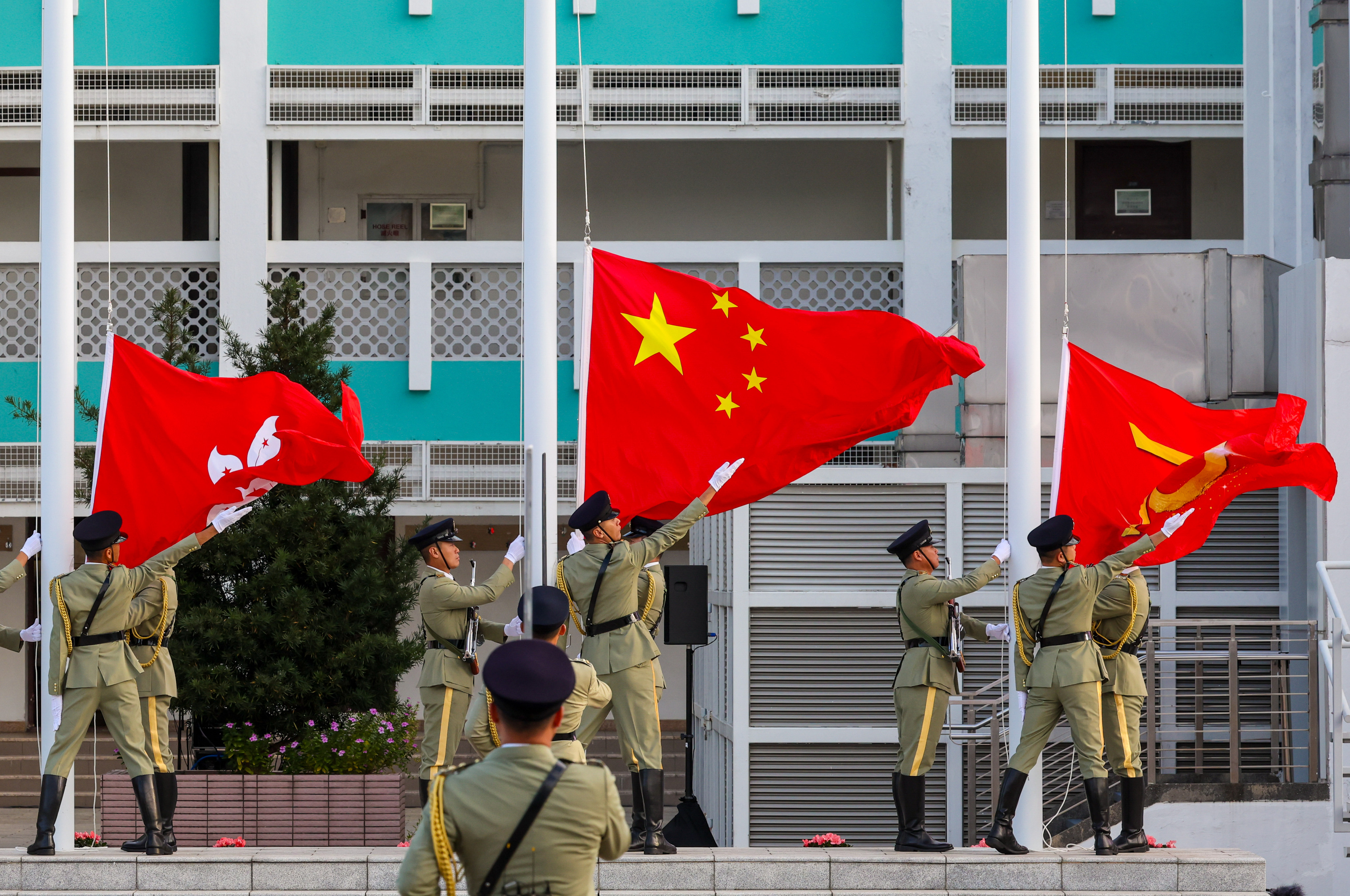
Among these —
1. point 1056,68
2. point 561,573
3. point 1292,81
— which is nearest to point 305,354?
point 561,573

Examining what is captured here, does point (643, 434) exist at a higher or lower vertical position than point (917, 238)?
lower

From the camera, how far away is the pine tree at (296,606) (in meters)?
11.1

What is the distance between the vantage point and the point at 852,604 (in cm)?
1185

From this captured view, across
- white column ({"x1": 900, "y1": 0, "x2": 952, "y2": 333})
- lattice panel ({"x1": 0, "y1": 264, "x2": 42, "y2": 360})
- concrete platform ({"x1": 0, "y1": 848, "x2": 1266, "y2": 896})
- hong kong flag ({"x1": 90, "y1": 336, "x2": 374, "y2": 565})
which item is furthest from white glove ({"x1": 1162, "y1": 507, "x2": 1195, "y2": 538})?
lattice panel ({"x1": 0, "y1": 264, "x2": 42, "y2": 360})

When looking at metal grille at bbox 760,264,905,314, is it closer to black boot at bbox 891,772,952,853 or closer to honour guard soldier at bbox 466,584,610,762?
black boot at bbox 891,772,952,853

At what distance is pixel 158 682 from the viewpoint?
347 inches

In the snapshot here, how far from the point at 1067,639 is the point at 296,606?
5.36 m

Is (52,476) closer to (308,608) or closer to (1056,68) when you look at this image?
(308,608)

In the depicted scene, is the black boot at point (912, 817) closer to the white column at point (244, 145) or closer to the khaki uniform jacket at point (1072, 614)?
the khaki uniform jacket at point (1072, 614)

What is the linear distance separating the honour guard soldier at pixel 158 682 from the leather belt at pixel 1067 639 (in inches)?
187

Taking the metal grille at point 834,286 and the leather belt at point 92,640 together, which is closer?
the leather belt at point 92,640

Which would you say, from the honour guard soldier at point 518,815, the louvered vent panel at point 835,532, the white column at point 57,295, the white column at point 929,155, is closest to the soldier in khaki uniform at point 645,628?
the louvered vent panel at point 835,532

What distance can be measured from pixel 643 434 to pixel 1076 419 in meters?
2.47

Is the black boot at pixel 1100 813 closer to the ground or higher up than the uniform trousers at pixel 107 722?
closer to the ground
